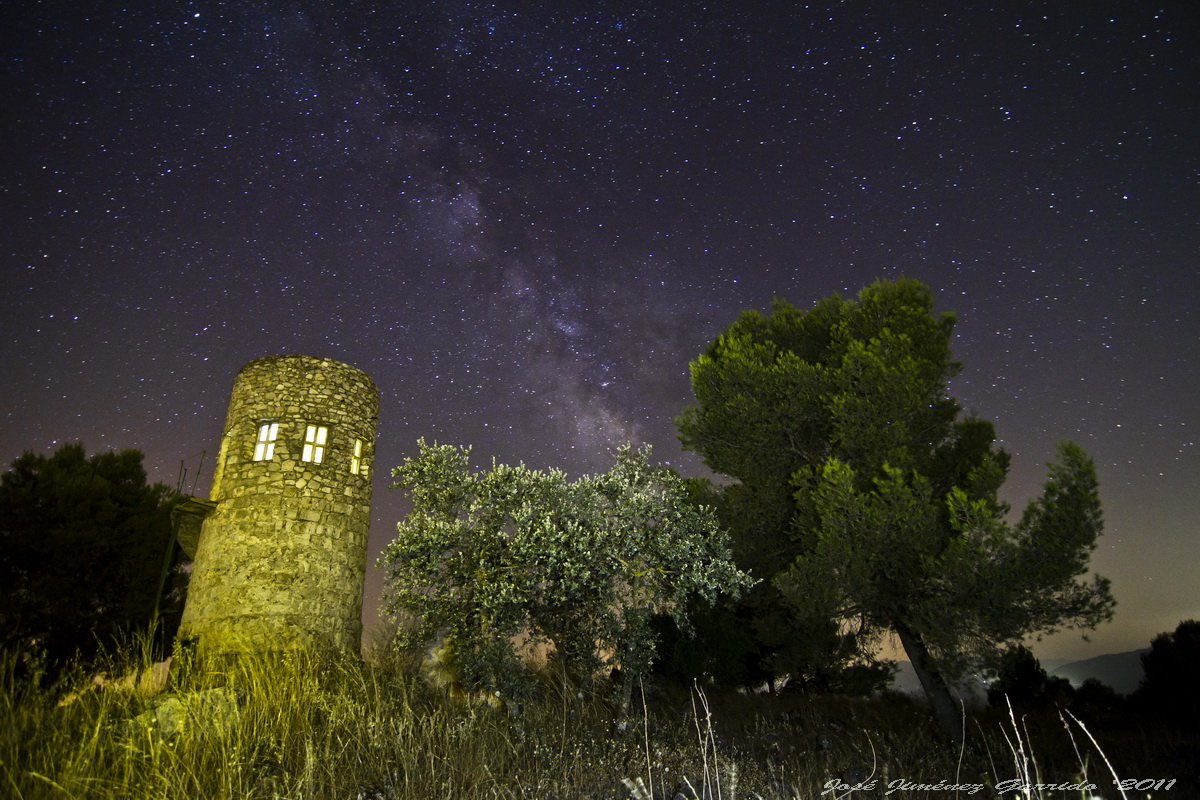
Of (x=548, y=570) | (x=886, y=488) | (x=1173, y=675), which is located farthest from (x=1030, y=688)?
(x=548, y=570)

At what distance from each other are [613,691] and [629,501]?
10.9 ft

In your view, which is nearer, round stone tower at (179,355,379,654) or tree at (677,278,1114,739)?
tree at (677,278,1114,739)

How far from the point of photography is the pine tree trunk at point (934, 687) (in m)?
11.6

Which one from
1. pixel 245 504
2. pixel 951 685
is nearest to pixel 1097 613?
pixel 951 685

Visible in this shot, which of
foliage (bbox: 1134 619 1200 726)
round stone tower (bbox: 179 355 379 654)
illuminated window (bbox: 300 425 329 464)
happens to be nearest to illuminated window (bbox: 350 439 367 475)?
round stone tower (bbox: 179 355 379 654)

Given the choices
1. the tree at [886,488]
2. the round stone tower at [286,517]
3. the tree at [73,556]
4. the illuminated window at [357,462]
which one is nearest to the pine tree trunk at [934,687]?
the tree at [886,488]

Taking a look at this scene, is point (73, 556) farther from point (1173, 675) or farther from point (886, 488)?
point (1173, 675)

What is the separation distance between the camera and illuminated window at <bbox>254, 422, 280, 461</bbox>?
44.7 ft

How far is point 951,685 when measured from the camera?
36.0ft

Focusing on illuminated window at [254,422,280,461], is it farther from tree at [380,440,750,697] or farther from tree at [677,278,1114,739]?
tree at [677,278,1114,739]

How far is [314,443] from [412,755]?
965 cm

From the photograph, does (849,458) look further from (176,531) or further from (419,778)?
(176,531)

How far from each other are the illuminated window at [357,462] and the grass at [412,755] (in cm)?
506

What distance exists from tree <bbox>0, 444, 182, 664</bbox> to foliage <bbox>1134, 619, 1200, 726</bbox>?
26.4m
